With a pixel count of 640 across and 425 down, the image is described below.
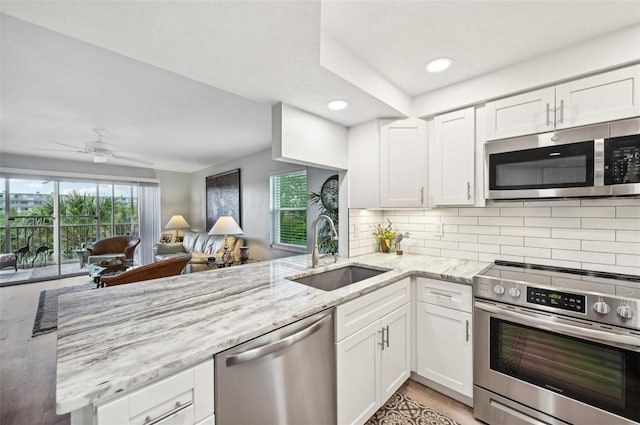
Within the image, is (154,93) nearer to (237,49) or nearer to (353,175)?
(237,49)

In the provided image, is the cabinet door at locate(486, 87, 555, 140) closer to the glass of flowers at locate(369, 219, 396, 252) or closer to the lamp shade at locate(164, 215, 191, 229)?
the glass of flowers at locate(369, 219, 396, 252)

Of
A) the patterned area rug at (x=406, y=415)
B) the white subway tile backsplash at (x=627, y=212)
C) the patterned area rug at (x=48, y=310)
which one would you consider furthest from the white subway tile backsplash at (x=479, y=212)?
the patterned area rug at (x=48, y=310)

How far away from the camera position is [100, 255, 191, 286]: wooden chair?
247 cm

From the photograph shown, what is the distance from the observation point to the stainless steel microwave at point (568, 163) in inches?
59.1

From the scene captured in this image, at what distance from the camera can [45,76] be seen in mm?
2227

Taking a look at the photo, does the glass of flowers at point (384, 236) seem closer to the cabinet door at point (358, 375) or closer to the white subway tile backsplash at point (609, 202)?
the cabinet door at point (358, 375)

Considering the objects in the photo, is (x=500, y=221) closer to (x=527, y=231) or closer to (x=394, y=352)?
(x=527, y=231)

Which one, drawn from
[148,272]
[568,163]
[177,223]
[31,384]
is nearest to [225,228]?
[148,272]

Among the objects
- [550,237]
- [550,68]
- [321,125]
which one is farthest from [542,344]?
[321,125]

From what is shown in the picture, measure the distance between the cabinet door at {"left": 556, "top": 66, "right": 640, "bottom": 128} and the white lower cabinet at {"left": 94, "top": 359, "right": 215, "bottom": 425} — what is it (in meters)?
2.40

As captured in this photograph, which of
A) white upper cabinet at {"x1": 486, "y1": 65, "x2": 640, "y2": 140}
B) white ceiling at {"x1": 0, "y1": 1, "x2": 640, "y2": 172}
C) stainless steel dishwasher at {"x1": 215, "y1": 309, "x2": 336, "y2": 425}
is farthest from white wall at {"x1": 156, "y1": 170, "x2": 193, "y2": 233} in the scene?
white upper cabinet at {"x1": 486, "y1": 65, "x2": 640, "y2": 140}

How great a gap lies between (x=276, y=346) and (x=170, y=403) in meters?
0.40

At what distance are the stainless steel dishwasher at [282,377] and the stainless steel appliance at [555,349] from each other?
104 cm

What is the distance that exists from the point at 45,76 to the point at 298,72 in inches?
90.8
